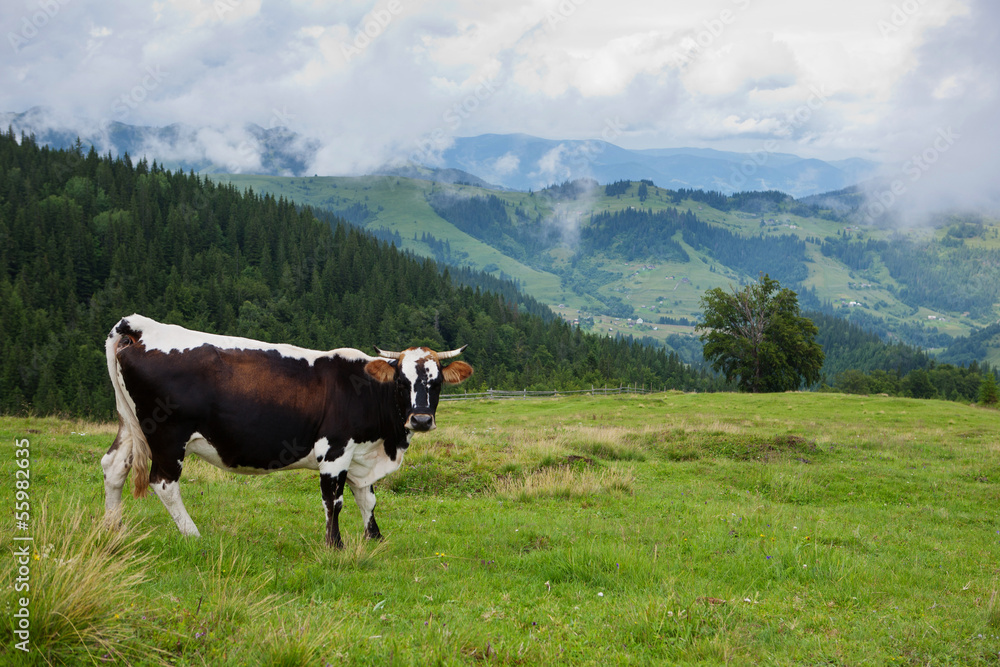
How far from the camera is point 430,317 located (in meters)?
148

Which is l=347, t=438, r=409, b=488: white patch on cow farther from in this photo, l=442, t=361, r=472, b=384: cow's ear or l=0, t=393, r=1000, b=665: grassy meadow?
l=442, t=361, r=472, b=384: cow's ear

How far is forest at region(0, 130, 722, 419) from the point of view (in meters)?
114

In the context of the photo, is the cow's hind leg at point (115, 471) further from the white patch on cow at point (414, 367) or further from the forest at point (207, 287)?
the forest at point (207, 287)

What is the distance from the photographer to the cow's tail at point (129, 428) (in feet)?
27.8

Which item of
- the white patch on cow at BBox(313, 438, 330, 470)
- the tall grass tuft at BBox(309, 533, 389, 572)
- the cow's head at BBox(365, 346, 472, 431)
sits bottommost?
the tall grass tuft at BBox(309, 533, 389, 572)

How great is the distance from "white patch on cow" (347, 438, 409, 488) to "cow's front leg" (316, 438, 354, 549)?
0.94ft

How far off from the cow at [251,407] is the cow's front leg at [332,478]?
0.05 feet

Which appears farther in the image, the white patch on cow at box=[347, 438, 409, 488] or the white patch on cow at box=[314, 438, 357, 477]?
the white patch on cow at box=[347, 438, 409, 488]

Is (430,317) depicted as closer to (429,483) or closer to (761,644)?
(429,483)

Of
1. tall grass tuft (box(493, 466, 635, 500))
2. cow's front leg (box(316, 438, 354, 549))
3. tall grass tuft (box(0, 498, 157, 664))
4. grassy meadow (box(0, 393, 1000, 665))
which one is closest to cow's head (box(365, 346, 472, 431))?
cow's front leg (box(316, 438, 354, 549))

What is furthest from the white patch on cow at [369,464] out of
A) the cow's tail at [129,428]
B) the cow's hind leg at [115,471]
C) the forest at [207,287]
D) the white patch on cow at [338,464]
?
the forest at [207,287]

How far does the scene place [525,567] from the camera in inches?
320

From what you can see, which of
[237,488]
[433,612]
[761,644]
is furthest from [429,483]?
[761,644]

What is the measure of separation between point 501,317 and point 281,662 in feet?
516
